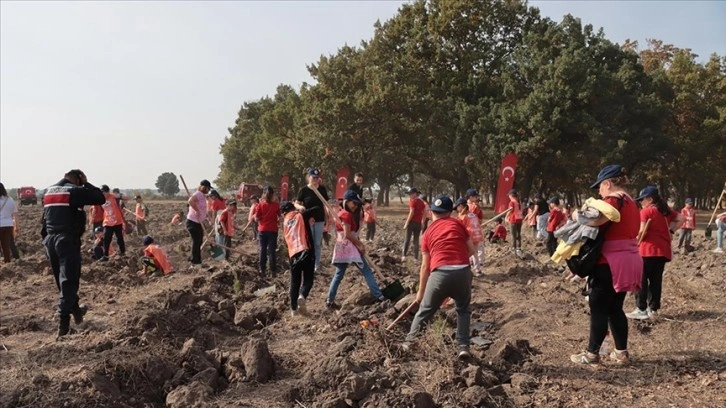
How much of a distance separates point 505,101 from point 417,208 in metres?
17.7

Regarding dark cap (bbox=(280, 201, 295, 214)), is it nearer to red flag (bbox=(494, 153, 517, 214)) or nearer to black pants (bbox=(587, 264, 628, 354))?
black pants (bbox=(587, 264, 628, 354))

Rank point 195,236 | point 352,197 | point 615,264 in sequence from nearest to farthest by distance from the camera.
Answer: point 615,264, point 352,197, point 195,236

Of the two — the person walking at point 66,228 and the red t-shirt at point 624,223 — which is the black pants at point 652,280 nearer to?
the red t-shirt at point 624,223

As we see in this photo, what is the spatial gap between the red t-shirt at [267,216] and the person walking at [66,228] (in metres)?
3.86

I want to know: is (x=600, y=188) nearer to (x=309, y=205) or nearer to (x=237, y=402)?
(x=237, y=402)

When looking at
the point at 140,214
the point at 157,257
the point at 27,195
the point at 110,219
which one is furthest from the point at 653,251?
the point at 27,195

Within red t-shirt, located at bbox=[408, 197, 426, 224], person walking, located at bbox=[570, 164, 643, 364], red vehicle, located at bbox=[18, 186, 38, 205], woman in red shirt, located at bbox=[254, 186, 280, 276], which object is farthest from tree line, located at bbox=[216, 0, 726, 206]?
red vehicle, located at bbox=[18, 186, 38, 205]

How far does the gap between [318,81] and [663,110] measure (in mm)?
17203

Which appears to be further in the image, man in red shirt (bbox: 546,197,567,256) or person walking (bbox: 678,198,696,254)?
person walking (bbox: 678,198,696,254)

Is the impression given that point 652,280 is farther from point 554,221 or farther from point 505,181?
point 505,181

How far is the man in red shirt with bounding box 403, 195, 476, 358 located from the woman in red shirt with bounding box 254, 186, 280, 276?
526cm

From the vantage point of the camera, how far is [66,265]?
6.32 metres

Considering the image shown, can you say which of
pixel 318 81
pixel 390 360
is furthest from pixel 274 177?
pixel 390 360

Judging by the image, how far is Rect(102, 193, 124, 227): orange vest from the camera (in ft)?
36.8
